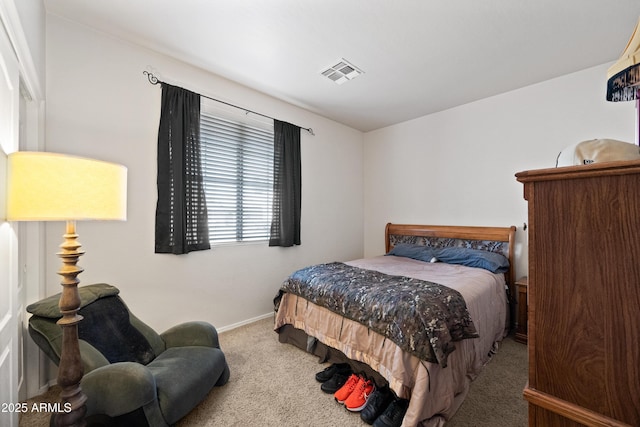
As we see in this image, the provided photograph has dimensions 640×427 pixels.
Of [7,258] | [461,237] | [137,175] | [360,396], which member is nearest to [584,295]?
[360,396]

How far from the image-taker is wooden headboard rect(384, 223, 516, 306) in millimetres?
3088

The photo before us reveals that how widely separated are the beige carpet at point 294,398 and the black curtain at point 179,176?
3.85 feet

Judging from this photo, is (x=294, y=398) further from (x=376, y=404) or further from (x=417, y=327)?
(x=417, y=327)

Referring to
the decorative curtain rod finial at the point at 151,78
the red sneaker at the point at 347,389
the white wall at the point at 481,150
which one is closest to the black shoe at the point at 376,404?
the red sneaker at the point at 347,389

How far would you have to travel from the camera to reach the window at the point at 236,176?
294cm

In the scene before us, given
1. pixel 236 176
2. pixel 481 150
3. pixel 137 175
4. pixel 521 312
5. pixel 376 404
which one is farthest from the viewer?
pixel 481 150

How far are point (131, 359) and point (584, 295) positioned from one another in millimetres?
2442

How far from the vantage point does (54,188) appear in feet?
3.42

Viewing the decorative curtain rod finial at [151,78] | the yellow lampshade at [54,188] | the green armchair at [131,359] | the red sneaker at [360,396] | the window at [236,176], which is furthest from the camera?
the window at [236,176]

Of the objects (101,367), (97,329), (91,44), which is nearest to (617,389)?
(101,367)

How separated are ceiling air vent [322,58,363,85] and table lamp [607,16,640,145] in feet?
7.17

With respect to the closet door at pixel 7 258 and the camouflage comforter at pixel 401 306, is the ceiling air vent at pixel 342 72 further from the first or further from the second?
the closet door at pixel 7 258

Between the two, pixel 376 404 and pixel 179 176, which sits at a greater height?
pixel 179 176

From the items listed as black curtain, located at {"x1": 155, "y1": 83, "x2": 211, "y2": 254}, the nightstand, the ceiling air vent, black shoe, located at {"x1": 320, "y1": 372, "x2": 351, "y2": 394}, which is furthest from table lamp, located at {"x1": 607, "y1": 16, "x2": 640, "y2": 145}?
black curtain, located at {"x1": 155, "y1": 83, "x2": 211, "y2": 254}
